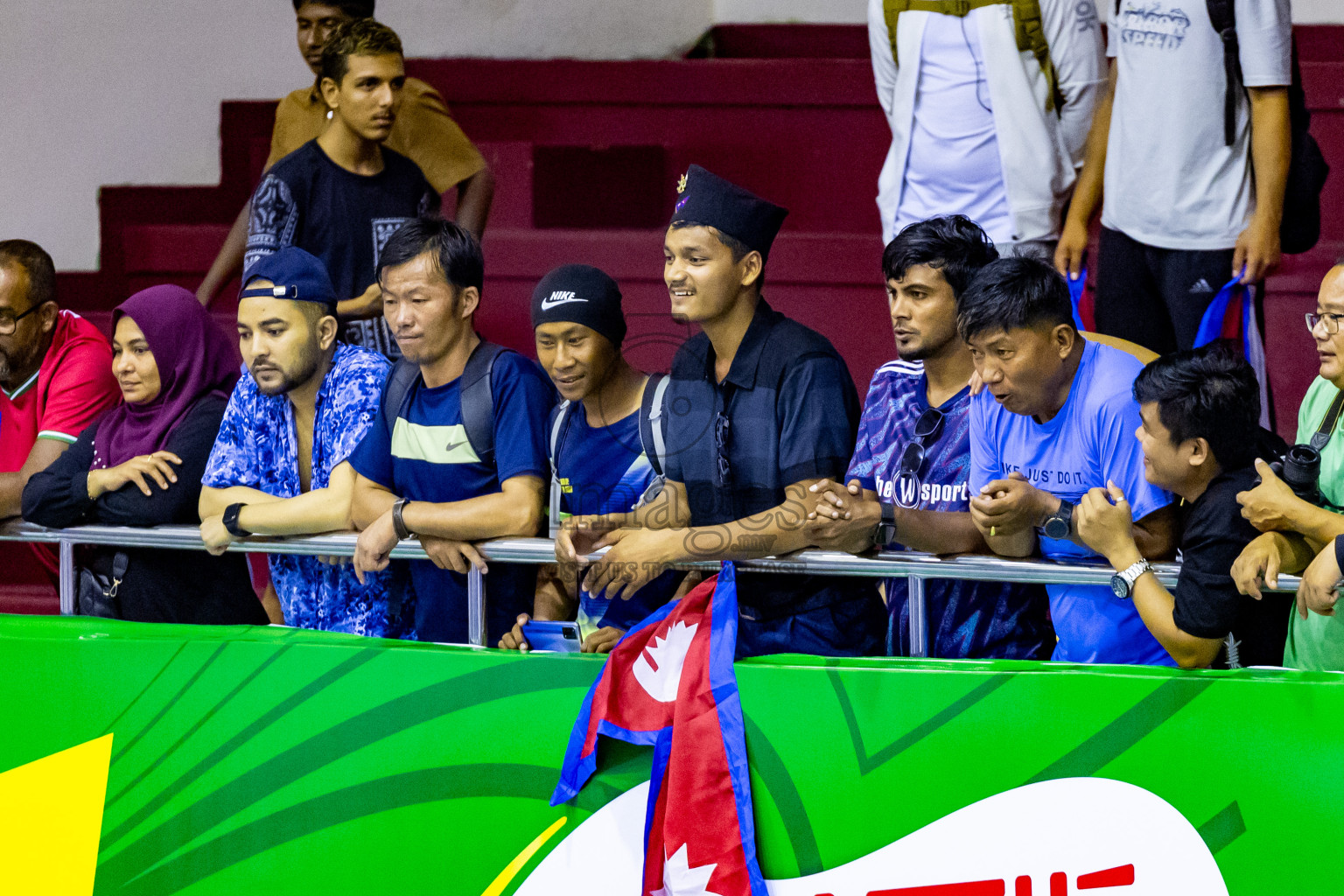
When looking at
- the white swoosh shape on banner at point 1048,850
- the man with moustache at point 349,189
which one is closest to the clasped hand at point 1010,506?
the white swoosh shape on banner at point 1048,850

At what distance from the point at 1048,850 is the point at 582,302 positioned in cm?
151

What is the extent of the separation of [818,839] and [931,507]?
74 cm

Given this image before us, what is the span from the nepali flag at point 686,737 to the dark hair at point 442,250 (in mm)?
1097

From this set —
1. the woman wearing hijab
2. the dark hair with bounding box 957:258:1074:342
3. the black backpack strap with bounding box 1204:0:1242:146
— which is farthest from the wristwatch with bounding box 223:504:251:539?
the black backpack strap with bounding box 1204:0:1242:146

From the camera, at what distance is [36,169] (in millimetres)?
6266

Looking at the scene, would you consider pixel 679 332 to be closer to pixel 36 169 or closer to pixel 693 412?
pixel 693 412

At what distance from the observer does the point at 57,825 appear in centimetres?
293

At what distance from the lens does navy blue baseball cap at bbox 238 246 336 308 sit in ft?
11.4

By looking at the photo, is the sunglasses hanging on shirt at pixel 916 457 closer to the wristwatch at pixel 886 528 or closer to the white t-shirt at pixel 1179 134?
the wristwatch at pixel 886 528

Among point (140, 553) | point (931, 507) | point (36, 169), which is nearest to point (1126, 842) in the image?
point (931, 507)

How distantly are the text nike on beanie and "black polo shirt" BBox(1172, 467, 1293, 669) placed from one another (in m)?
1.30

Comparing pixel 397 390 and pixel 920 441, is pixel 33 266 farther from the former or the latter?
pixel 920 441

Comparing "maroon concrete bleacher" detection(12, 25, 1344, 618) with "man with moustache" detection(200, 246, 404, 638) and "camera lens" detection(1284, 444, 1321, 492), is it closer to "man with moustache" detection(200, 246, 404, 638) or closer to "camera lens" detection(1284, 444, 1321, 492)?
"man with moustache" detection(200, 246, 404, 638)

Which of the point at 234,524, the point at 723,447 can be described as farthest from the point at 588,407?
the point at 234,524
